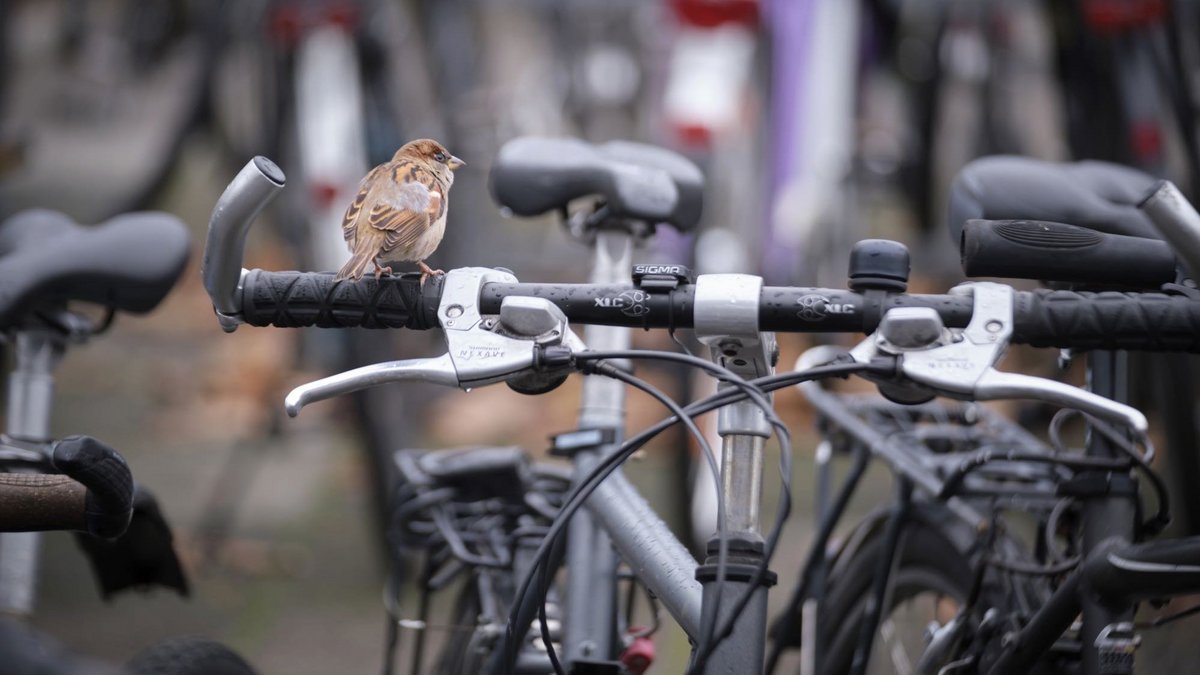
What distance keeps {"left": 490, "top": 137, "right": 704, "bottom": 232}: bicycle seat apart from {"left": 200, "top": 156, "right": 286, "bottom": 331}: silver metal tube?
72cm

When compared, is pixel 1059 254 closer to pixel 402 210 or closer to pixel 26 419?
pixel 402 210

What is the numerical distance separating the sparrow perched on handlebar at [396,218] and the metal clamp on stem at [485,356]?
0.13 m

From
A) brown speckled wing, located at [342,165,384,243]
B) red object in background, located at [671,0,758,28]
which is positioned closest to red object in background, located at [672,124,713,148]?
red object in background, located at [671,0,758,28]

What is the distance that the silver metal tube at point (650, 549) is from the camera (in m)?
1.63

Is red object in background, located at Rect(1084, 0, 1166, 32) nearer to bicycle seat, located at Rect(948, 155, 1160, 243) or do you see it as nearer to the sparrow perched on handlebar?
bicycle seat, located at Rect(948, 155, 1160, 243)

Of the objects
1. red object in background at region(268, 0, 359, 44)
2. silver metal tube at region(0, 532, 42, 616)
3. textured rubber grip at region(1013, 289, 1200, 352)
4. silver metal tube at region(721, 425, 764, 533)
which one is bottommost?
silver metal tube at region(0, 532, 42, 616)

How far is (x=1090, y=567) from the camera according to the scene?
1.69 meters

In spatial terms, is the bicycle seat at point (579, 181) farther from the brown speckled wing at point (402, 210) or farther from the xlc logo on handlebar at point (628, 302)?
the xlc logo on handlebar at point (628, 302)

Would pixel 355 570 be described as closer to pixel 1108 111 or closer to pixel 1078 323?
pixel 1108 111

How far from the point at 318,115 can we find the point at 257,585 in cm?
176

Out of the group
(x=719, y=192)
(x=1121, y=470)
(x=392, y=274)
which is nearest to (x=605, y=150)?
(x=392, y=274)

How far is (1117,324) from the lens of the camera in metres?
1.45

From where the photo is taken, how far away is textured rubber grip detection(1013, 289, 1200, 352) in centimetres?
145

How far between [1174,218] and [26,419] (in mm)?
1650
